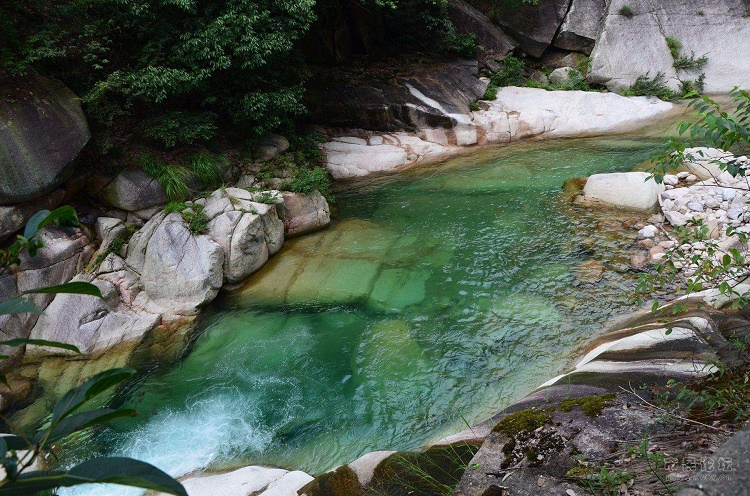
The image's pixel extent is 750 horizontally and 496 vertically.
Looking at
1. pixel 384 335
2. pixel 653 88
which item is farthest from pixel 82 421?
pixel 653 88

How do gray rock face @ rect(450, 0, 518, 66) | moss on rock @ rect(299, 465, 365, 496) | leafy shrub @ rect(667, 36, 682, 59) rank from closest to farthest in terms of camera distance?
moss on rock @ rect(299, 465, 365, 496)
leafy shrub @ rect(667, 36, 682, 59)
gray rock face @ rect(450, 0, 518, 66)

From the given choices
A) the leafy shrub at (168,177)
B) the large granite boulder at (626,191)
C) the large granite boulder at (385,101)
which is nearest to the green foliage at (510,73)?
the large granite boulder at (385,101)

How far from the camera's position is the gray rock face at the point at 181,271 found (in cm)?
734

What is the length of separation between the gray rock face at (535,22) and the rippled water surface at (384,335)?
26.7 ft

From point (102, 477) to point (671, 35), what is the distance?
17773 millimetres

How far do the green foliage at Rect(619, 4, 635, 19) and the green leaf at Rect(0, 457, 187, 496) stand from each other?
57.1 ft

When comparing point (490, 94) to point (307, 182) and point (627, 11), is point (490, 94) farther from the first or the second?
point (307, 182)

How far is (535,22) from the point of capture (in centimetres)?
1555

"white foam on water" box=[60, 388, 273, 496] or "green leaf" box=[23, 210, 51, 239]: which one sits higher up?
"green leaf" box=[23, 210, 51, 239]

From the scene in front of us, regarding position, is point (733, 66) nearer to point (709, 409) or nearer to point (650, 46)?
point (650, 46)

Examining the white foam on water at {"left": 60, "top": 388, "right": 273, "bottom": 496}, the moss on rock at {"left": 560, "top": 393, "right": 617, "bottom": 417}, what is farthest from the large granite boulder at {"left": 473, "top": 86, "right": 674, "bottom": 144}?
the moss on rock at {"left": 560, "top": 393, "right": 617, "bottom": 417}

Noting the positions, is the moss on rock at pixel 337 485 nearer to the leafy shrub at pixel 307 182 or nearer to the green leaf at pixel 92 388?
the green leaf at pixel 92 388

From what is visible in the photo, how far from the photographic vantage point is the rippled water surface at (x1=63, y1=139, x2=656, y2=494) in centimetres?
503

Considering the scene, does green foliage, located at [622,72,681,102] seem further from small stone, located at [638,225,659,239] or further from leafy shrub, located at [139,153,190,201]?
leafy shrub, located at [139,153,190,201]
